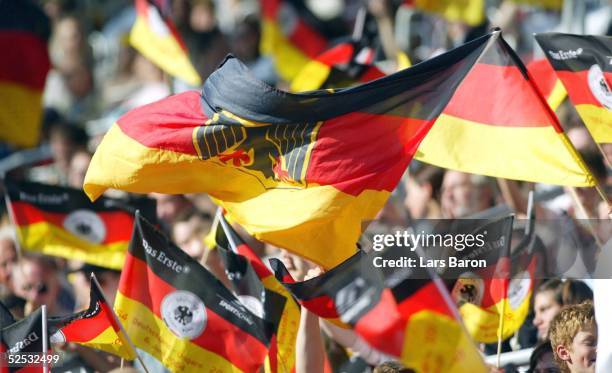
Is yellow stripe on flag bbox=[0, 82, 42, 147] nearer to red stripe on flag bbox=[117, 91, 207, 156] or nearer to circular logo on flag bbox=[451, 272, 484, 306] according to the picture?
red stripe on flag bbox=[117, 91, 207, 156]

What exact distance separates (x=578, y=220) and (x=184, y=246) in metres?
2.57

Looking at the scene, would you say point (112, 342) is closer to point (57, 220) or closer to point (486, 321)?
point (486, 321)

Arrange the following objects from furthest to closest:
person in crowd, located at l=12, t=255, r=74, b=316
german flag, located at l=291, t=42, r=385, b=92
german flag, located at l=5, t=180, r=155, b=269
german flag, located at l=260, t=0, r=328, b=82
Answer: german flag, located at l=260, t=0, r=328, b=82, german flag, located at l=291, t=42, r=385, b=92, german flag, located at l=5, t=180, r=155, b=269, person in crowd, located at l=12, t=255, r=74, b=316

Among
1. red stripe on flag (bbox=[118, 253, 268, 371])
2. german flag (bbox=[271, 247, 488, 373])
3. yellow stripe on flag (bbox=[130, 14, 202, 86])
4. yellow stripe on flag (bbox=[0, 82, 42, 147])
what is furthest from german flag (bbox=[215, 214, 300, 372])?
yellow stripe on flag (bbox=[0, 82, 42, 147])

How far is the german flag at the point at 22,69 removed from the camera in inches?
498

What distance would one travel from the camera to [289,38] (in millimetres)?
13883

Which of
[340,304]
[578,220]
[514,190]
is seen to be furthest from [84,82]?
[340,304]

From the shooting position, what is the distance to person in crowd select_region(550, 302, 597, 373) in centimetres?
682

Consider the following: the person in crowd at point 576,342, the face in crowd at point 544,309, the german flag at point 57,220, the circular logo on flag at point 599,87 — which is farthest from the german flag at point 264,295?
the german flag at point 57,220

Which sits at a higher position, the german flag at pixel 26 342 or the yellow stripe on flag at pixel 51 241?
the yellow stripe on flag at pixel 51 241

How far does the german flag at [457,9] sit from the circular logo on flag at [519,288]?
4.35 meters

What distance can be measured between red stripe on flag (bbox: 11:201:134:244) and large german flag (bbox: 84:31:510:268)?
231 centimetres

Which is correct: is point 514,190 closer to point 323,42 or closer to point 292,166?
point 292,166

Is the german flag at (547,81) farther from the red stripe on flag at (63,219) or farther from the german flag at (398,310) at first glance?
the red stripe on flag at (63,219)
